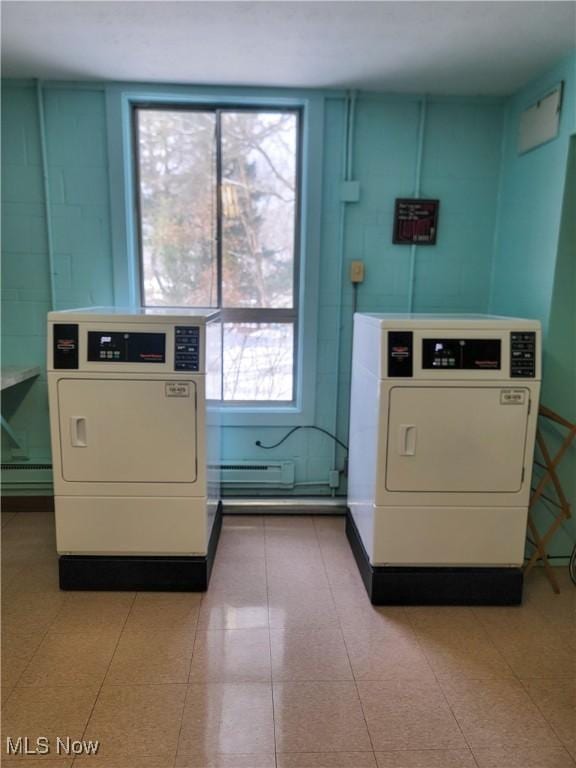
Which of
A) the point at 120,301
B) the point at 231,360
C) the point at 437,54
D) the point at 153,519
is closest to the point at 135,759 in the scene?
the point at 153,519

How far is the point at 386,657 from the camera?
2023 mm

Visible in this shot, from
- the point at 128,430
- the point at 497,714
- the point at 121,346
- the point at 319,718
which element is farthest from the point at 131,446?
the point at 497,714

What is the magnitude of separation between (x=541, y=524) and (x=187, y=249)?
2.62 metres

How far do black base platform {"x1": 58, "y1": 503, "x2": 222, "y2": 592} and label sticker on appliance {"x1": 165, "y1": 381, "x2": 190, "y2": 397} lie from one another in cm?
81

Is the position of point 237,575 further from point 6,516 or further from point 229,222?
point 229,222

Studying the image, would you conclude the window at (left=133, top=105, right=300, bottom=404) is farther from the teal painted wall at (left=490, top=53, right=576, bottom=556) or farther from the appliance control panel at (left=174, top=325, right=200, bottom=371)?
the teal painted wall at (left=490, top=53, right=576, bottom=556)

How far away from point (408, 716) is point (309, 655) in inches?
17.5

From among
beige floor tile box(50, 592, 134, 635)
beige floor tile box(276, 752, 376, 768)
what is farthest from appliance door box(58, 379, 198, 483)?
beige floor tile box(276, 752, 376, 768)

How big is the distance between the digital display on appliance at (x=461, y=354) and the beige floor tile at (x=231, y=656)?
54.5 inches

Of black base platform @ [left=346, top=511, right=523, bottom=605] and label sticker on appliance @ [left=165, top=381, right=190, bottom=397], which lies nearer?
label sticker on appliance @ [left=165, top=381, right=190, bottom=397]

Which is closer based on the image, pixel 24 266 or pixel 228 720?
pixel 228 720

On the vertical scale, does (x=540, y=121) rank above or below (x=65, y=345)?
above

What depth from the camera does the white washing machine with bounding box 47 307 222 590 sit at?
7.29 ft

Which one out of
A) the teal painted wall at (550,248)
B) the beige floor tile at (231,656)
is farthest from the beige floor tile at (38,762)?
the teal painted wall at (550,248)
